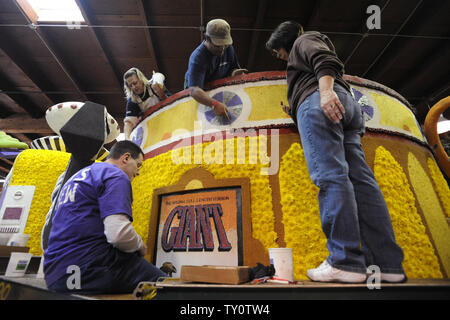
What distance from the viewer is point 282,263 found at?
1202 mm

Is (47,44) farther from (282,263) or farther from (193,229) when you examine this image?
(282,263)

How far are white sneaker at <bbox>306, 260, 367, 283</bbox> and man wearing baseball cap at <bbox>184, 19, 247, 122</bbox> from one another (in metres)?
1.51

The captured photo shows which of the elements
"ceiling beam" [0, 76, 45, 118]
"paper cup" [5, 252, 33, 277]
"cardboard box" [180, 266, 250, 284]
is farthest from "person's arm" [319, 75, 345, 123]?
"ceiling beam" [0, 76, 45, 118]

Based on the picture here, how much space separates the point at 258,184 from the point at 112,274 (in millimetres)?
1190

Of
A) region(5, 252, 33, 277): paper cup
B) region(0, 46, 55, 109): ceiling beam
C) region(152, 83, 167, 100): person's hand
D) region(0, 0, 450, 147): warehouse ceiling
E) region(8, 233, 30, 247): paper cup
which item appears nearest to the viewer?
region(5, 252, 33, 277): paper cup

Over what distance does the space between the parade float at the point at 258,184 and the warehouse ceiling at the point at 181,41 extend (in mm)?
2271

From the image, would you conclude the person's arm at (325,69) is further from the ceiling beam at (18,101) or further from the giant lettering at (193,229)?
the ceiling beam at (18,101)

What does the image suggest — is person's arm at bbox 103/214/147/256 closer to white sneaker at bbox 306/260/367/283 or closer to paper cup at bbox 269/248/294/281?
paper cup at bbox 269/248/294/281

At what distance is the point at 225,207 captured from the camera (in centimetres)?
199

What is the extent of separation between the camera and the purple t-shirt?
118 centimetres

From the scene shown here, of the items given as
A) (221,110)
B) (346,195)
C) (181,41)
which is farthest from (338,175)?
(181,41)

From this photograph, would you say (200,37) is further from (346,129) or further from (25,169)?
(346,129)
